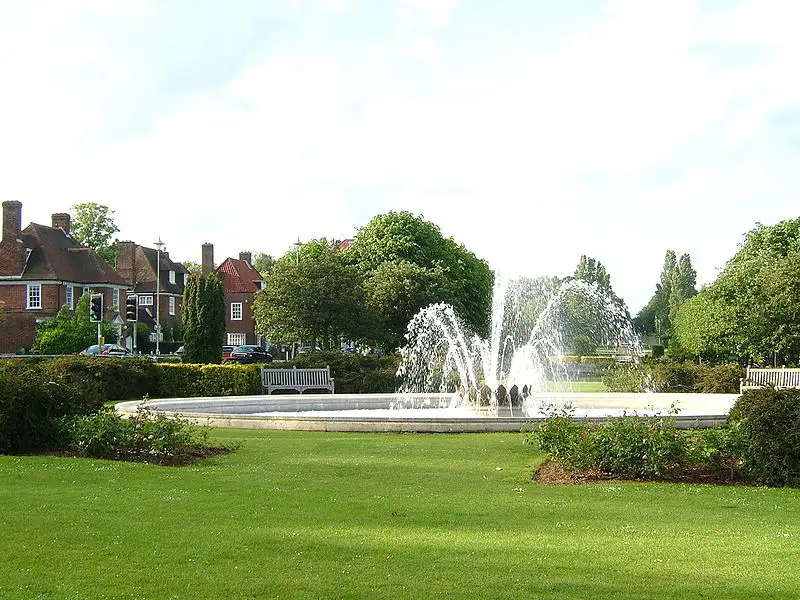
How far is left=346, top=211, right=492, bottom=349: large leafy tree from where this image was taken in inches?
1810

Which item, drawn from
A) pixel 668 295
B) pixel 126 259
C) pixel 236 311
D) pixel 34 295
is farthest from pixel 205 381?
pixel 668 295

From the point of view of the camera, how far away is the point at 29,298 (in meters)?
66.8

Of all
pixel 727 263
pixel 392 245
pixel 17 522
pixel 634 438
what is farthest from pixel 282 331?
pixel 17 522

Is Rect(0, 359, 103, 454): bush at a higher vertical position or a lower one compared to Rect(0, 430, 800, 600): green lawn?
higher

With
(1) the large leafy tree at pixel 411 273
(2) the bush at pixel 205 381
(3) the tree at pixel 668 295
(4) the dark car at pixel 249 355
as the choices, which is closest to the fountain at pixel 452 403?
(2) the bush at pixel 205 381

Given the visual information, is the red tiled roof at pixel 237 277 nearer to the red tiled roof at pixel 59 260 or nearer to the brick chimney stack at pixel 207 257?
the brick chimney stack at pixel 207 257

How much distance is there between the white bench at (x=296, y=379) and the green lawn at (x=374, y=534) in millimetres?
18091

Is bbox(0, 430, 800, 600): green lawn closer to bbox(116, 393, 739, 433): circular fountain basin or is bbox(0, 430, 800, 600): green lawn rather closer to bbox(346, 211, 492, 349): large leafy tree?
bbox(116, 393, 739, 433): circular fountain basin

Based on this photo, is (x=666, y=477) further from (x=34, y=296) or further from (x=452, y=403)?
(x=34, y=296)

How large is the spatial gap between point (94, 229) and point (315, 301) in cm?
5250

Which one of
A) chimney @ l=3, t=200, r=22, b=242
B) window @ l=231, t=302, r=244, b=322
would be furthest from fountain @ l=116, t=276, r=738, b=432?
window @ l=231, t=302, r=244, b=322

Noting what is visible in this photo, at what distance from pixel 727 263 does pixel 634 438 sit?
45392 mm

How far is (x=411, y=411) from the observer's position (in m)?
25.7

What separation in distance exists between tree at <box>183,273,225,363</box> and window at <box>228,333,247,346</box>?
161ft
